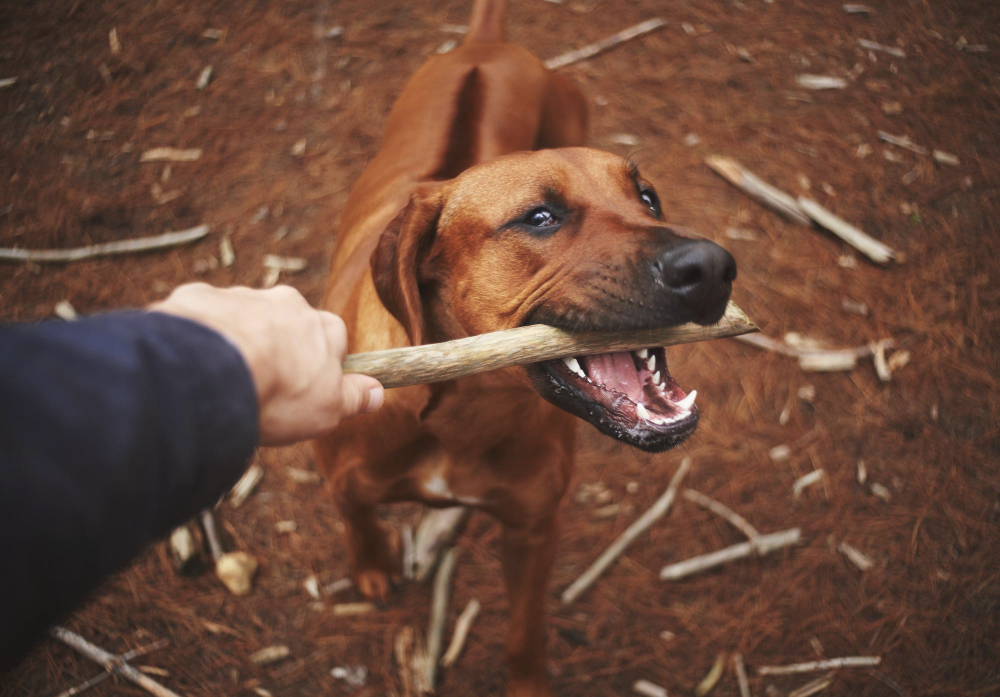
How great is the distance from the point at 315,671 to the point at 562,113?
3408 millimetres

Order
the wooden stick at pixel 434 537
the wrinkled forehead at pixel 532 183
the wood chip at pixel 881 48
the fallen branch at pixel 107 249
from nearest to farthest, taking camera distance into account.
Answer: the wrinkled forehead at pixel 532 183 < the wooden stick at pixel 434 537 < the fallen branch at pixel 107 249 < the wood chip at pixel 881 48

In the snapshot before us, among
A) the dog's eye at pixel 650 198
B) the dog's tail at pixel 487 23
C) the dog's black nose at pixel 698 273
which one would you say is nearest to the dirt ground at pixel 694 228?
the dog's tail at pixel 487 23

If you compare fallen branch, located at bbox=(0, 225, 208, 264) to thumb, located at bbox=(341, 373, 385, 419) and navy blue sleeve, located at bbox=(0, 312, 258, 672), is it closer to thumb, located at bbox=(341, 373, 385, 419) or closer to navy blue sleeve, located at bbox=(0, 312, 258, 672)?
thumb, located at bbox=(341, 373, 385, 419)

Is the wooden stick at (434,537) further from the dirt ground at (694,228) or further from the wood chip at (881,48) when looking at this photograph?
the wood chip at (881,48)

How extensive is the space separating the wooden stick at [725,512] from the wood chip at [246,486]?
251cm

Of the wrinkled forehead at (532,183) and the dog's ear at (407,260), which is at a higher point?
the wrinkled forehead at (532,183)

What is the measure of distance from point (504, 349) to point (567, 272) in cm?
41

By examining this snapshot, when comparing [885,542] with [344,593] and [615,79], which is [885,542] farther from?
[615,79]

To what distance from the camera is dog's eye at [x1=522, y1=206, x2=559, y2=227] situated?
2.39m

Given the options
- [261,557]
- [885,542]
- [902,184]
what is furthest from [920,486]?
[261,557]

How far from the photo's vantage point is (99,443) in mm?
1048

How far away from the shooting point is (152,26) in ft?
20.0

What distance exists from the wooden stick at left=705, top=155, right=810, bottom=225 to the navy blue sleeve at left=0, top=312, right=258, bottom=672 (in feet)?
16.3

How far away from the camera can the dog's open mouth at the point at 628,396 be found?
83.0 inches
